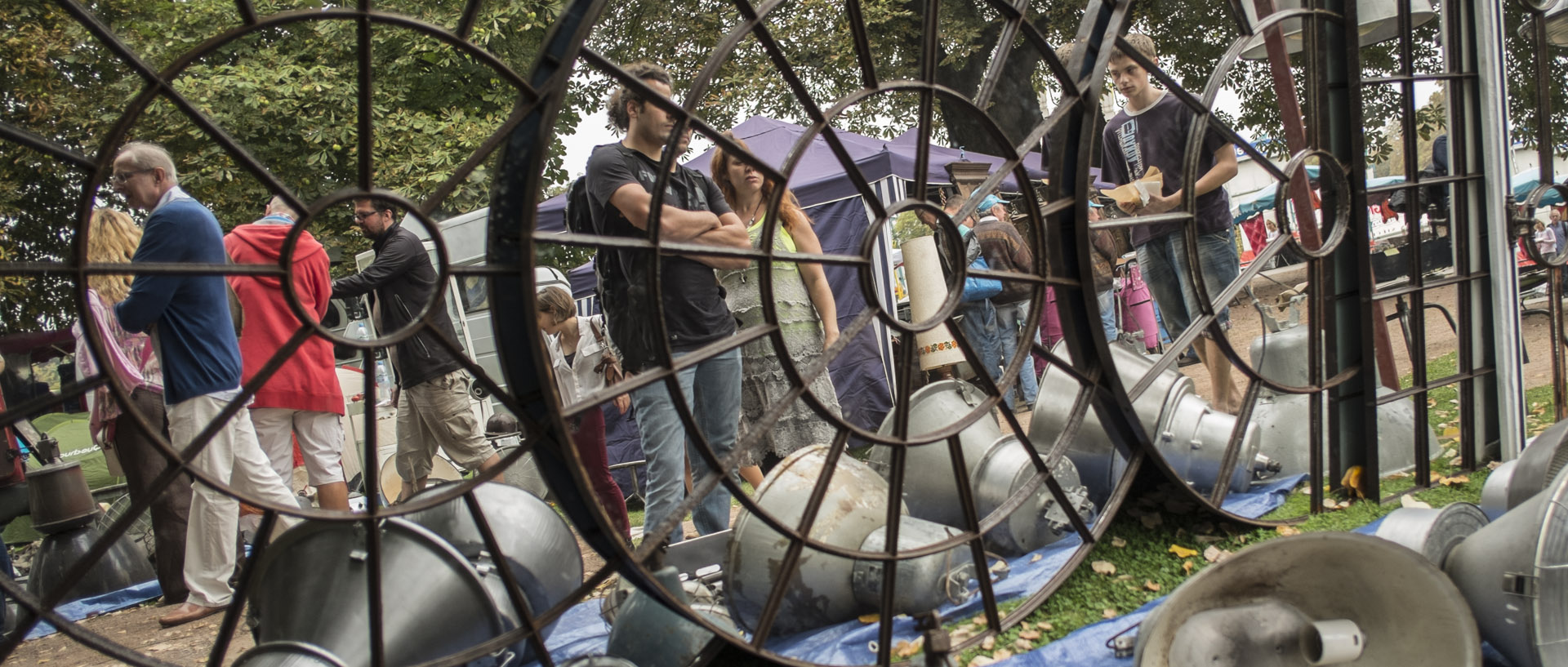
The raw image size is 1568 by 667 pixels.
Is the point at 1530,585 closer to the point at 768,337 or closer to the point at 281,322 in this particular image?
the point at 768,337

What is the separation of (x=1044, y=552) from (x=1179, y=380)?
0.89 meters

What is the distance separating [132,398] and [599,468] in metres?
2.14

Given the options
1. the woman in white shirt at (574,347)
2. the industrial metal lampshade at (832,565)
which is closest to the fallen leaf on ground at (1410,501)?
the industrial metal lampshade at (832,565)

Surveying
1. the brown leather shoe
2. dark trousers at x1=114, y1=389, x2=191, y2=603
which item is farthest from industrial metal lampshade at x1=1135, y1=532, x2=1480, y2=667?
dark trousers at x1=114, y1=389, x2=191, y2=603

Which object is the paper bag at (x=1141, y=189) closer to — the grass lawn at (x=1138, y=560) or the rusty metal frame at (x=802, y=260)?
the rusty metal frame at (x=802, y=260)

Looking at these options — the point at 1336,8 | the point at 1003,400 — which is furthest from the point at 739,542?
the point at 1336,8

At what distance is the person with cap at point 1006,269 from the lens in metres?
6.54

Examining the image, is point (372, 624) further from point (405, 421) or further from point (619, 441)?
point (619, 441)

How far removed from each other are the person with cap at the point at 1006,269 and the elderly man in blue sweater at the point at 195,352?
409 centimetres

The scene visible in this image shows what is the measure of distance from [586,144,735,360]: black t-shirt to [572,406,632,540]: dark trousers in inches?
33.5

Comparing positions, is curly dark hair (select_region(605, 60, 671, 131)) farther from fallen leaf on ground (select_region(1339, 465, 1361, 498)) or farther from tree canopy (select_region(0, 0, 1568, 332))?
tree canopy (select_region(0, 0, 1568, 332))

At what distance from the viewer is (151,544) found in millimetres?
5555

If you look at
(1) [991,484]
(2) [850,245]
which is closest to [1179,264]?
(1) [991,484]

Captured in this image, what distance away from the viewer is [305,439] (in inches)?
154
